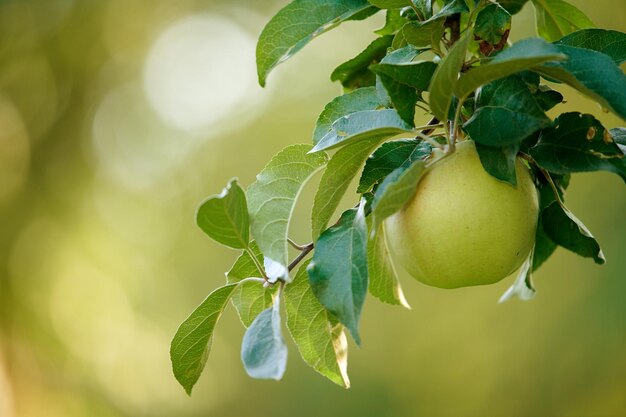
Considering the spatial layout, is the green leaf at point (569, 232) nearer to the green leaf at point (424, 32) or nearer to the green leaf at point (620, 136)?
the green leaf at point (620, 136)

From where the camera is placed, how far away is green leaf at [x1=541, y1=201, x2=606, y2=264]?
24.8 inches

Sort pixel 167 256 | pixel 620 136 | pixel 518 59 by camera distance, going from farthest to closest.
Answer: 1. pixel 167 256
2. pixel 620 136
3. pixel 518 59

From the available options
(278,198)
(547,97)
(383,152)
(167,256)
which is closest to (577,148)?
(547,97)

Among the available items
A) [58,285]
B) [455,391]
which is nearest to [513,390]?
[455,391]

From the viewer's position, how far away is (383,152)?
2.06 feet

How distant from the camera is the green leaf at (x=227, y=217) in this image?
1.87 ft

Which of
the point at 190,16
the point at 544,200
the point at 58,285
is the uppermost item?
the point at 190,16

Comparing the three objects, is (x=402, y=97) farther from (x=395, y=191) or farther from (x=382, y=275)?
(x=382, y=275)

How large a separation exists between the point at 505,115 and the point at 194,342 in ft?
1.20

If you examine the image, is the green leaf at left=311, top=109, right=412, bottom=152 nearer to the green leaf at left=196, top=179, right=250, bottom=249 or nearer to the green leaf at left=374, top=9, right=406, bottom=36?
the green leaf at left=196, top=179, right=250, bottom=249

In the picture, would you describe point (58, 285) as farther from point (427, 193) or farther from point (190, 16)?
point (427, 193)

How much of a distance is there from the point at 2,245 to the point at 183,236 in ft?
2.89

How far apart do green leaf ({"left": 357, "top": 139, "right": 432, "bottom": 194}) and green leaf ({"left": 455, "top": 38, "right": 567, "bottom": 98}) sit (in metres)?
0.13

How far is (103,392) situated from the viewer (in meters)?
3.37
